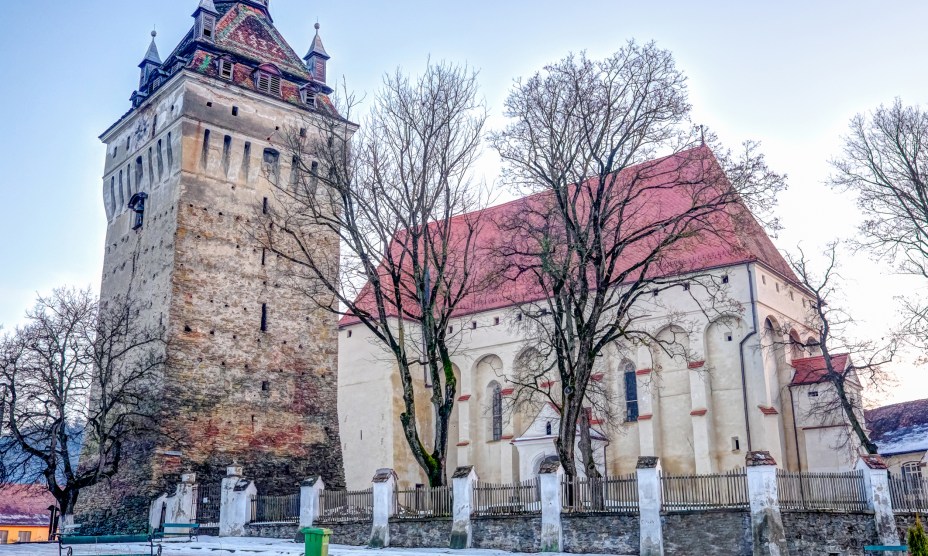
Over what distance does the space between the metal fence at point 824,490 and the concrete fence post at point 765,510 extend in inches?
54.7

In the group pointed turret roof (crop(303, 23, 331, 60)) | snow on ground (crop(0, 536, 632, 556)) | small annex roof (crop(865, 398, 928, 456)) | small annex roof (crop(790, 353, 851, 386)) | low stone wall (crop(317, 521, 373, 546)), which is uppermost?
pointed turret roof (crop(303, 23, 331, 60))

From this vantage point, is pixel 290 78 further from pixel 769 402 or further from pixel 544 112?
pixel 769 402

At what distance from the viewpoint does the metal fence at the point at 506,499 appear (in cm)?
2028

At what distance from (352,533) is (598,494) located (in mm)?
6519

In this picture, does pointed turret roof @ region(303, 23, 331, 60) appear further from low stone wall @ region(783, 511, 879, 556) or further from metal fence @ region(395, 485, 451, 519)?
low stone wall @ region(783, 511, 879, 556)

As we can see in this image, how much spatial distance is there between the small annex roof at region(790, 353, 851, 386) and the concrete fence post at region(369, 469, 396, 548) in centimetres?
1451

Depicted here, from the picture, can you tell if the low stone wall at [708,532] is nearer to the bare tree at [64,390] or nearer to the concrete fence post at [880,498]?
the concrete fence post at [880,498]

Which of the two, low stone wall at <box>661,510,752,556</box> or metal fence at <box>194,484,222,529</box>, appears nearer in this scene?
low stone wall at <box>661,510,752,556</box>

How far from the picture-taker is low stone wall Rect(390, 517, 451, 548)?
2072cm

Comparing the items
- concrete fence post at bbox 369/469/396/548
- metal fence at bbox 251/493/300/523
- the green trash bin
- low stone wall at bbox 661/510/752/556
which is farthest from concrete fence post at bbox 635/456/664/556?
metal fence at bbox 251/493/300/523

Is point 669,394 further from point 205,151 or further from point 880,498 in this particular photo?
point 205,151

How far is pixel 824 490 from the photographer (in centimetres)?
2031

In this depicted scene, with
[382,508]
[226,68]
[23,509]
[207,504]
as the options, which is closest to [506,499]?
[382,508]

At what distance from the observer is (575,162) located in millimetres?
22172
